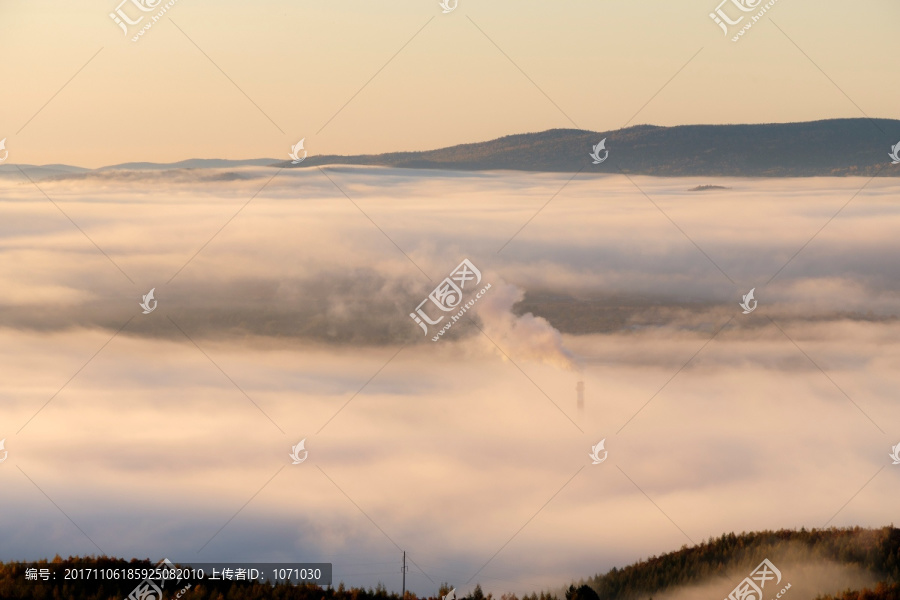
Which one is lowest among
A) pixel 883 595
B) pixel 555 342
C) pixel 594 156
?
pixel 883 595

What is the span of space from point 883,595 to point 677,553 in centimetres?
805

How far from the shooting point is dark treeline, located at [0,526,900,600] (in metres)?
20.4

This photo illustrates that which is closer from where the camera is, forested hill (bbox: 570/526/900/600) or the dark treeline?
the dark treeline

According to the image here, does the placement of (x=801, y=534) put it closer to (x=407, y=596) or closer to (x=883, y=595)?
(x=883, y=595)

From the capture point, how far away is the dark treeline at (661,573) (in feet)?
66.9

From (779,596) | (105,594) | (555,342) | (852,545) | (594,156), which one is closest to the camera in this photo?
(105,594)

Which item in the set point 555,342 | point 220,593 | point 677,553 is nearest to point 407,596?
point 220,593

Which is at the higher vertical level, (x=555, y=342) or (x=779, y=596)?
→ (x=555, y=342)

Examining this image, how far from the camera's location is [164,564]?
838 inches

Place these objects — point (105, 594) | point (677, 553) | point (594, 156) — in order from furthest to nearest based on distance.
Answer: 1. point (594, 156)
2. point (677, 553)
3. point (105, 594)

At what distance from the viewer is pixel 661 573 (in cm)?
2762

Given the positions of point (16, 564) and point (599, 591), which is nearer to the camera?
point (16, 564)

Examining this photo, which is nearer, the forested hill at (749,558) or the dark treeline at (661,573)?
the dark treeline at (661,573)

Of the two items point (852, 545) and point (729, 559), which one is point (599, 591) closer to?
point (729, 559)
